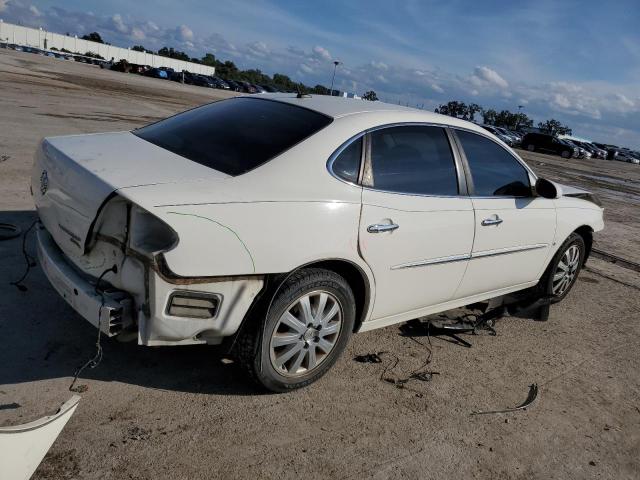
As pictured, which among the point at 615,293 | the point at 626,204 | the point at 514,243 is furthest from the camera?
the point at 626,204

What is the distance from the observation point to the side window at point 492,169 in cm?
407

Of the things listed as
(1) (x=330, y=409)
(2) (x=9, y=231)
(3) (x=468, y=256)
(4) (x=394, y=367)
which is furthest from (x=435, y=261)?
(2) (x=9, y=231)

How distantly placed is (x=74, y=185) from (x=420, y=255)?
210 cm

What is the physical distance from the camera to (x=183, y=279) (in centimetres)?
257

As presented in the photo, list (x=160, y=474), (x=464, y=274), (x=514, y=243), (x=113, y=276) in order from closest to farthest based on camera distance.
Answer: (x=160, y=474) < (x=113, y=276) < (x=464, y=274) < (x=514, y=243)

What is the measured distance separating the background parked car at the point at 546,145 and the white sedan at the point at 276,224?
40844 mm

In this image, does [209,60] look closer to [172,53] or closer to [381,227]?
[172,53]

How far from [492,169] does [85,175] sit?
2.96m

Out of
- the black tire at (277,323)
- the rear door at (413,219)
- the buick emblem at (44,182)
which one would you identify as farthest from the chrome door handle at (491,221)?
the buick emblem at (44,182)

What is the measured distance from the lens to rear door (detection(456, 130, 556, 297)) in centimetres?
404

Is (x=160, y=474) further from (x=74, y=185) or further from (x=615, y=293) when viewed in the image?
(x=615, y=293)

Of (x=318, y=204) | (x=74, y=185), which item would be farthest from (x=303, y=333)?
(x=74, y=185)

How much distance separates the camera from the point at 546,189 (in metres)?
4.53

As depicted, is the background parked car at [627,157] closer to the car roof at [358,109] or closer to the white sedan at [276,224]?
the white sedan at [276,224]
